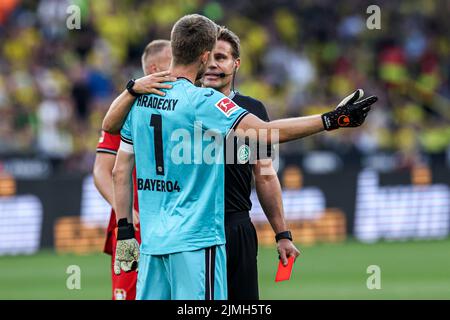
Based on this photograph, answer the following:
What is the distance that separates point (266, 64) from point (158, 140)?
16.3 metres

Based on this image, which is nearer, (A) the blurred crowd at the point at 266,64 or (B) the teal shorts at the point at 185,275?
(B) the teal shorts at the point at 185,275

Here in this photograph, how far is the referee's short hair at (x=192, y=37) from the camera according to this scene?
6555 mm

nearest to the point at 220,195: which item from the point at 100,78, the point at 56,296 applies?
the point at 56,296

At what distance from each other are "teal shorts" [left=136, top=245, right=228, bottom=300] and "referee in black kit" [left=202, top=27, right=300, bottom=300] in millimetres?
601

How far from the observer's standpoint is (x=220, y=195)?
660 cm

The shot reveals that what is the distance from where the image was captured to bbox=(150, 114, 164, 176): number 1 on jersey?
658 centimetres

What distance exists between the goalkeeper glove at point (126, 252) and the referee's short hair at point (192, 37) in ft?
3.89

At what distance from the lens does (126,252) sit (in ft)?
22.9

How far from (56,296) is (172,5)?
10968mm
